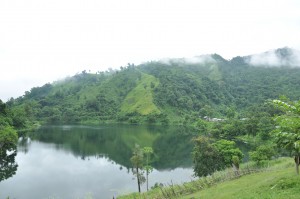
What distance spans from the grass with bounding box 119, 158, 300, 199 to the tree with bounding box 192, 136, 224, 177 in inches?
542

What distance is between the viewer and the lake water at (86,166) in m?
57.2

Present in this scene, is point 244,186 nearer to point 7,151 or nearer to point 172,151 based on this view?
point 172,151

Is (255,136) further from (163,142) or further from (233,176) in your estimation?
(233,176)

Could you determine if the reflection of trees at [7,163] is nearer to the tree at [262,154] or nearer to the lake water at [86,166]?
the lake water at [86,166]

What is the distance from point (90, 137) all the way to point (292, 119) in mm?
122794

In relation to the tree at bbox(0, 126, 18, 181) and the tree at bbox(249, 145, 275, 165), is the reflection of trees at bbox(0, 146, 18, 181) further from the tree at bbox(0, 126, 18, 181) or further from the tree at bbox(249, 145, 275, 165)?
the tree at bbox(249, 145, 275, 165)

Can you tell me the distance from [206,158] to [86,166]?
40759mm

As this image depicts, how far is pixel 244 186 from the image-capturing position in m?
26.7

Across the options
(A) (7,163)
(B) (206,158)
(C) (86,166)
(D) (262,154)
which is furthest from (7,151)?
(D) (262,154)

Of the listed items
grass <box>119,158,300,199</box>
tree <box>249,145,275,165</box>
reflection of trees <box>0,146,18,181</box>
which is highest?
grass <box>119,158,300,199</box>

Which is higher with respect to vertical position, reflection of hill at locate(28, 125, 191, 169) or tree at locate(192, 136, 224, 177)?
tree at locate(192, 136, 224, 177)

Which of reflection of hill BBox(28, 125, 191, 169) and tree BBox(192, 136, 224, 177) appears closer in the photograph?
tree BBox(192, 136, 224, 177)

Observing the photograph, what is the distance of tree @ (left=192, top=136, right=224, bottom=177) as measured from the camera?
48.7 metres

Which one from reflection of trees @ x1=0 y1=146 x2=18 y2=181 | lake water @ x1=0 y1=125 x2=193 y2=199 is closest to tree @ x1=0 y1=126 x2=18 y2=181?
reflection of trees @ x1=0 y1=146 x2=18 y2=181
